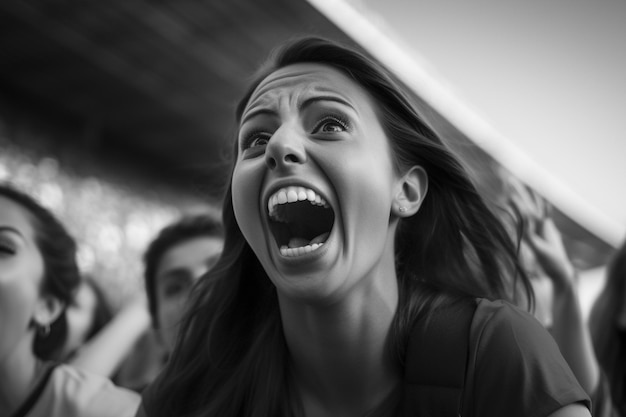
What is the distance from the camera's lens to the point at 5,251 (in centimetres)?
210

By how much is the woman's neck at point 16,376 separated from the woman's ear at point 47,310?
0.07m

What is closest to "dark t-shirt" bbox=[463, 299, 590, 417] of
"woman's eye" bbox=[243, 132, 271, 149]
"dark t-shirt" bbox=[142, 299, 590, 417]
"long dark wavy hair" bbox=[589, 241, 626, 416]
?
"dark t-shirt" bbox=[142, 299, 590, 417]

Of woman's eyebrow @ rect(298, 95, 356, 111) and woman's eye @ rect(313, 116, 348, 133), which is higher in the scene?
woman's eyebrow @ rect(298, 95, 356, 111)

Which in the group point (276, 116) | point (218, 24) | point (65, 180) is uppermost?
point (218, 24)

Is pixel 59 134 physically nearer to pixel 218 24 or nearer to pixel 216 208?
pixel 218 24

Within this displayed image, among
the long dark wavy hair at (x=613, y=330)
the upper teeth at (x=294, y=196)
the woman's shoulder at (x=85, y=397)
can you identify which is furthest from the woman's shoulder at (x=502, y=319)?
the long dark wavy hair at (x=613, y=330)

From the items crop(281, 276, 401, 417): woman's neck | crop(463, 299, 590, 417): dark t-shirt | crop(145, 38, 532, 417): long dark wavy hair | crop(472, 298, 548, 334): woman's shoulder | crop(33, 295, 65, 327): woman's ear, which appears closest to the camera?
crop(463, 299, 590, 417): dark t-shirt

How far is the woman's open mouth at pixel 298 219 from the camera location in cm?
139

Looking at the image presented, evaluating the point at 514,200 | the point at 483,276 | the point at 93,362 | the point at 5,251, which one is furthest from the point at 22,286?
the point at 514,200

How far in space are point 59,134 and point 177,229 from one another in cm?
420

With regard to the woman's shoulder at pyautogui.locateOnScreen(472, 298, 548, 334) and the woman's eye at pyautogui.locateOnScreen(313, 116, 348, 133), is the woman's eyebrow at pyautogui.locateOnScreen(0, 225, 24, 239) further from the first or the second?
the woman's shoulder at pyautogui.locateOnScreen(472, 298, 548, 334)

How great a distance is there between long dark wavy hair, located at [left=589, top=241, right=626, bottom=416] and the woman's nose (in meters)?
1.68

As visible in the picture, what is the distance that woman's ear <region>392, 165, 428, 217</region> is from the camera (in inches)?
62.4

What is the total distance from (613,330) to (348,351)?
1.50 metres
